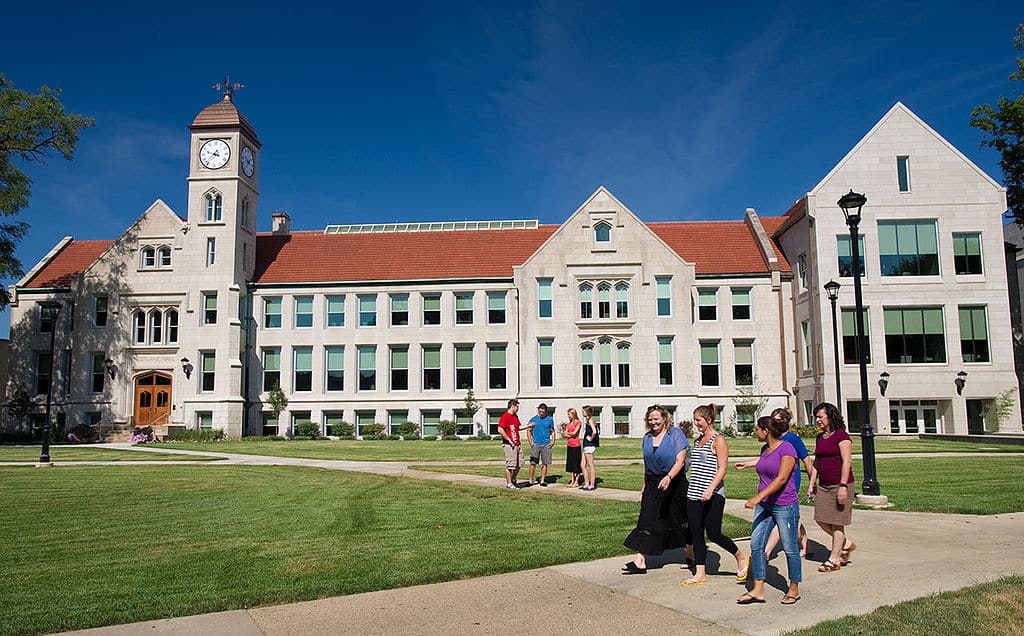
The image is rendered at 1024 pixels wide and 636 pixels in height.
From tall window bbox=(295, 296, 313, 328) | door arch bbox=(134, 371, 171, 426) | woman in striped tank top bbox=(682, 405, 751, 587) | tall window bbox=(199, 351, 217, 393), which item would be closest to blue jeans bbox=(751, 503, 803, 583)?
woman in striped tank top bbox=(682, 405, 751, 587)

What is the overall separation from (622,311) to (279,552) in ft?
118

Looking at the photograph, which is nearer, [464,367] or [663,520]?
[663,520]

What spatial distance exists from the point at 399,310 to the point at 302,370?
6.91 m

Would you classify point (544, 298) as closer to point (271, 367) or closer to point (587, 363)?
point (587, 363)

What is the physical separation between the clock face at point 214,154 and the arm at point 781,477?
44364mm

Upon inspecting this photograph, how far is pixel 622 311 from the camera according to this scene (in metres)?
44.4

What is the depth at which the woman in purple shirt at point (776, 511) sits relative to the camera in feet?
25.1

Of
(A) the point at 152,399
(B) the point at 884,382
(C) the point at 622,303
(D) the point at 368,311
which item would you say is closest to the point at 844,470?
(B) the point at 884,382

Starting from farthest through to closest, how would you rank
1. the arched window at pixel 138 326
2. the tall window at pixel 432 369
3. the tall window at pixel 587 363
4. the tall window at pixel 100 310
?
the tall window at pixel 432 369 < the tall window at pixel 100 310 < the arched window at pixel 138 326 < the tall window at pixel 587 363

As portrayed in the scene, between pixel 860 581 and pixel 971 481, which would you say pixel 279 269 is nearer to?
pixel 971 481

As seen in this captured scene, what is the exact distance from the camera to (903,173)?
39719mm

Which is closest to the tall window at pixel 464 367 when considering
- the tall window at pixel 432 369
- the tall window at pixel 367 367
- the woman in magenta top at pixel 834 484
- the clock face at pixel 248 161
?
the tall window at pixel 432 369

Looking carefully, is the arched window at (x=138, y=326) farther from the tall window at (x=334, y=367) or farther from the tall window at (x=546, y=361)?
the tall window at (x=546, y=361)

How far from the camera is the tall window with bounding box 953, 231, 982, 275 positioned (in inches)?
1538
